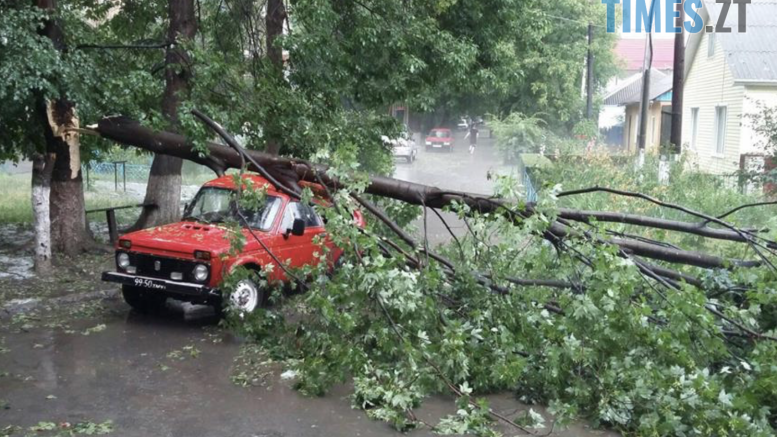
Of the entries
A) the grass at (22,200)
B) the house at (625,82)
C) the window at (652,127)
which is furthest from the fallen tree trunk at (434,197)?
the window at (652,127)

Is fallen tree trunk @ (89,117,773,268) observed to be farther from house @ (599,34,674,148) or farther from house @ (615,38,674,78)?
house @ (615,38,674,78)

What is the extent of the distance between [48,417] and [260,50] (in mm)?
8412

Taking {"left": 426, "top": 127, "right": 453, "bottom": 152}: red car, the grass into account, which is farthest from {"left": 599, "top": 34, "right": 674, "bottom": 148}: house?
the grass

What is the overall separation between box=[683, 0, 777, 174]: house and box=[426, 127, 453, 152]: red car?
19.6 m

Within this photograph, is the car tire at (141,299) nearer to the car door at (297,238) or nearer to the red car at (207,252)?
the red car at (207,252)

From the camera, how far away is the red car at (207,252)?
31.9ft

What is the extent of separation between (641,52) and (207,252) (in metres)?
74.4

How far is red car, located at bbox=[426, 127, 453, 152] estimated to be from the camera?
48844 mm

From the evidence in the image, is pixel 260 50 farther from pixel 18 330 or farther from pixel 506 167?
pixel 506 167

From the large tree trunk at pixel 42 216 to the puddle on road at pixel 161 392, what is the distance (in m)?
2.75

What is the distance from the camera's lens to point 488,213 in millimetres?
7555

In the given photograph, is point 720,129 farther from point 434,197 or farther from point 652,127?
point 434,197

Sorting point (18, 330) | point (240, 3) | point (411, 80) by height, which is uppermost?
point (240, 3)

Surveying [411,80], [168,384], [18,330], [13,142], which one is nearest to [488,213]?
[168,384]
